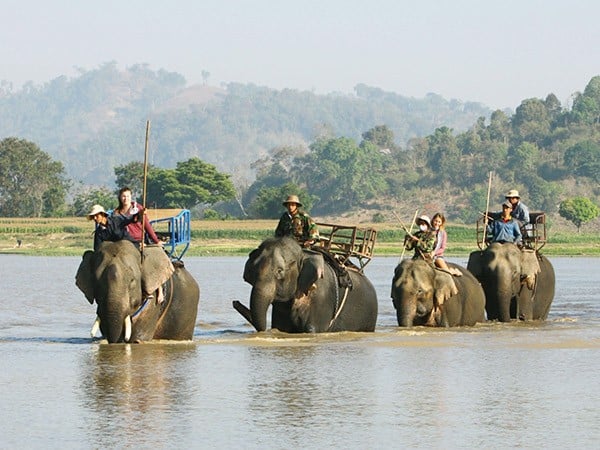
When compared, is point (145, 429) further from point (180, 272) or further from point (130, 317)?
point (180, 272)

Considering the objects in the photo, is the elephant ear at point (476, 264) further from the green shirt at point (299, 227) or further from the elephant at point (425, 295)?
the green shirt at point (299, 227)

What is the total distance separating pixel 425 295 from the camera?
22.7 metres

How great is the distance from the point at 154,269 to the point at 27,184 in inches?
5045

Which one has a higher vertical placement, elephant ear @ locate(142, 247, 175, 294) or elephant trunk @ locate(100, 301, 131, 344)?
elephant ear @ locate(142, 247, 175, 294)

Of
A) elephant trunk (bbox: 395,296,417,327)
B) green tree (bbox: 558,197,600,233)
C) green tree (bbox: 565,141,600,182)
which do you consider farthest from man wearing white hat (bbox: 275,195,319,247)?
green tree (bbox: 565,141,600,182)

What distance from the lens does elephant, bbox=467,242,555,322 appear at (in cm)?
2539

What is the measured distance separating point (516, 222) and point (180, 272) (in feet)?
26.0

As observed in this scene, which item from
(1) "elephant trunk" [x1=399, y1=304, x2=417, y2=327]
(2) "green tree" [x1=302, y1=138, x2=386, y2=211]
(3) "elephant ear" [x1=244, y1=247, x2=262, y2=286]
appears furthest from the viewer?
(2) "green tree" [x1=302, y1=138, x2=386, y2=211]

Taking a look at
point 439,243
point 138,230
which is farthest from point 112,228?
point 439,243

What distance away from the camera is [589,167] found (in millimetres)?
180625

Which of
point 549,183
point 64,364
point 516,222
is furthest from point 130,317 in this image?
point 549,183

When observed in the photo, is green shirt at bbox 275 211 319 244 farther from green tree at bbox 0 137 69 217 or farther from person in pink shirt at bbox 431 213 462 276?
green tree at bbox 0 137 69 217

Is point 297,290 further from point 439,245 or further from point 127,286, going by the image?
point 127,286

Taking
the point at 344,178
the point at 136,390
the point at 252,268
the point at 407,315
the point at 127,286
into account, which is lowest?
the point at 136,390
